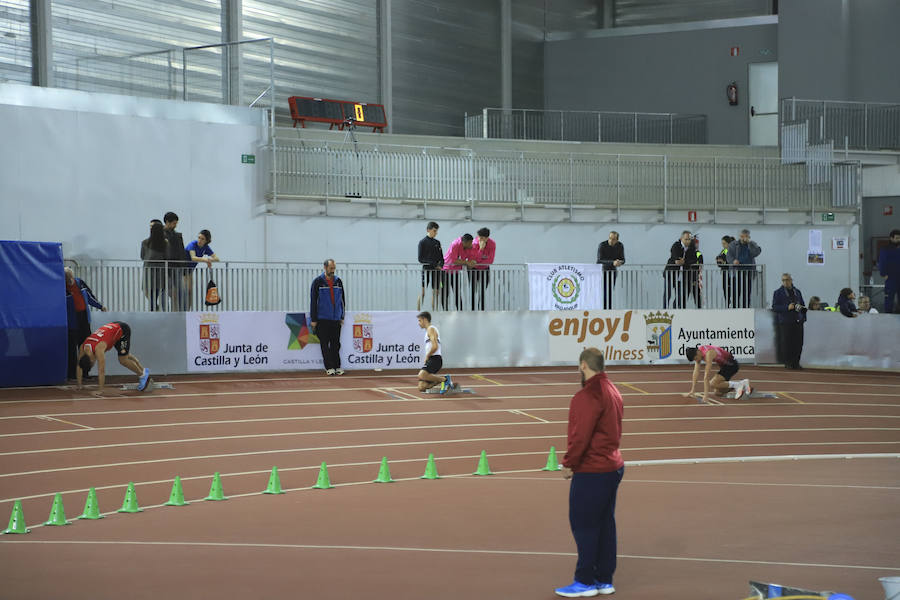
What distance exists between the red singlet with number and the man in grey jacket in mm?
12751

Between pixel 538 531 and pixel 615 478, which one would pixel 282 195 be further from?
pixel 615 478

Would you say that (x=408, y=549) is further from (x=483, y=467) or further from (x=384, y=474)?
(x=483, y=467)

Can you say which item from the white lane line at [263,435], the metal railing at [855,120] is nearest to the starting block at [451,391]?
the white lane line at [263,435]

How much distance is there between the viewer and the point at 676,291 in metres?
23.0

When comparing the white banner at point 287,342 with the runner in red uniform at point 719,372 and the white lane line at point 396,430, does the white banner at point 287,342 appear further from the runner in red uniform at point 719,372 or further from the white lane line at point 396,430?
the runner in red uniform at point 719,372

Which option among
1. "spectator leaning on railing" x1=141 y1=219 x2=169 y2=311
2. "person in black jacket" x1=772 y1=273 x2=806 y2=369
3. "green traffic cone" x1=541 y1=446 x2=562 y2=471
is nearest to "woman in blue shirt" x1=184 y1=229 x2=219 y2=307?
"spectator leaning on railing" x1=141 y1=219 x2=169 y2=311

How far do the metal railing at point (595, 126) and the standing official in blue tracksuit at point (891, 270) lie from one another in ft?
37.0

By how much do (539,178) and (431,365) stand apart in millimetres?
9786

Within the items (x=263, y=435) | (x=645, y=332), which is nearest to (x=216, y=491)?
(x=263, y=435)

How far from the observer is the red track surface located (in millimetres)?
8047

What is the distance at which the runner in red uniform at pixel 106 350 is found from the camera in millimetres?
17391

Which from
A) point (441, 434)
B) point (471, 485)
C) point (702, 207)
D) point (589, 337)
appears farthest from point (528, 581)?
point (702, 207)

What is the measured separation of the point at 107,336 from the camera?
1764 centimetres

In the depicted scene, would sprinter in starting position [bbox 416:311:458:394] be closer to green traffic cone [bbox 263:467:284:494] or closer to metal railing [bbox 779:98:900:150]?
green traffic cone [bbox 263:467:284:494]
